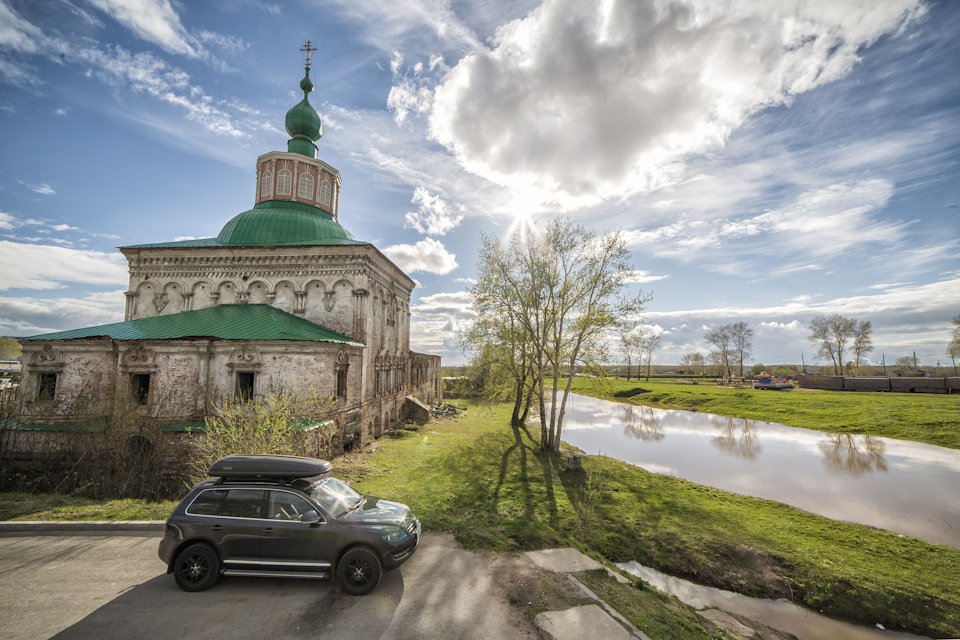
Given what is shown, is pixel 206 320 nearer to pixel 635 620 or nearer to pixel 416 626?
pixel 416 626

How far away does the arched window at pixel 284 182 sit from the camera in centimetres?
2606

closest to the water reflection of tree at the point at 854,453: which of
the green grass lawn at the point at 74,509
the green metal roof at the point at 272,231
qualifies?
the green grass lawn at the point at 74,509

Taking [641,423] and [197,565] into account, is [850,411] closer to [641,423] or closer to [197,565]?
[641,423]

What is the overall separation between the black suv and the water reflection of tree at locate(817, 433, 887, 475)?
21.4 meters

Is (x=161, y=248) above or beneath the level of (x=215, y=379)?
above

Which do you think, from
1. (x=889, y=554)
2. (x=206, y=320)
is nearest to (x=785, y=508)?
(x=889, y=554)

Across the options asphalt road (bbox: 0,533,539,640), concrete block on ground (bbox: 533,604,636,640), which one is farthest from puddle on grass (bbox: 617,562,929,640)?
asphalt road (bbox: 0,533,539,640)

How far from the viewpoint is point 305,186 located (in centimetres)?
2653

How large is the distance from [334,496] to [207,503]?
1955mm

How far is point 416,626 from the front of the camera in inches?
208

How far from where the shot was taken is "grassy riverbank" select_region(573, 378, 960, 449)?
23.5 metres

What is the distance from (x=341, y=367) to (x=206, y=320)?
699 cm

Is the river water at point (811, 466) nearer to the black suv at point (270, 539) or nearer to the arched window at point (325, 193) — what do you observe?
the black suv at point (270, 539)

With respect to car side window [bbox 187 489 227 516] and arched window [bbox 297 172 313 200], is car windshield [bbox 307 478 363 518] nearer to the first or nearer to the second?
car side window [bbox 187 489 227 516]
